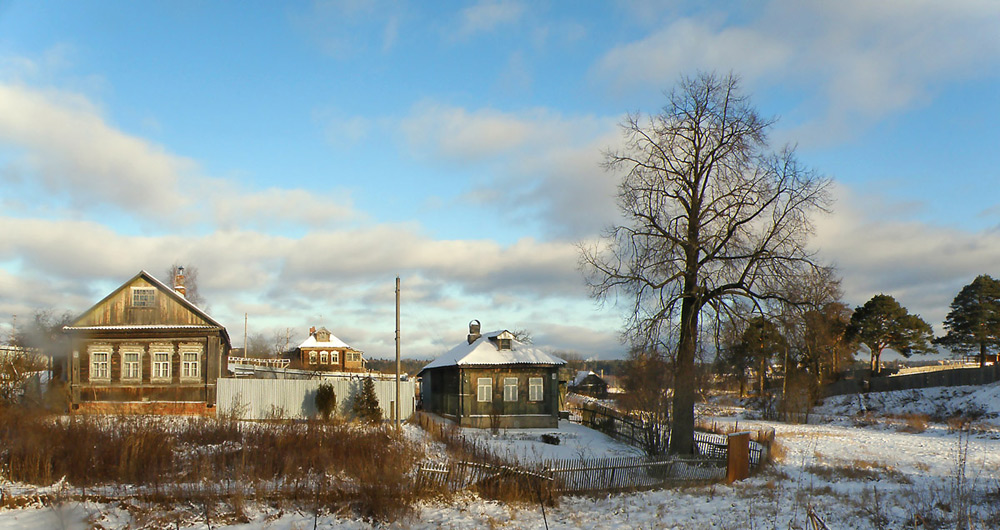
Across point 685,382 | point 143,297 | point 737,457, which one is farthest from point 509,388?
point 143,297

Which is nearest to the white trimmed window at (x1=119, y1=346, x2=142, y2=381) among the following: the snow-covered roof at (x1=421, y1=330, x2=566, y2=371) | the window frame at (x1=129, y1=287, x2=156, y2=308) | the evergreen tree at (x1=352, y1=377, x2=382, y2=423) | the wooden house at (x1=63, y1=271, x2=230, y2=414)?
the wooden house at (x1=63, y1=271, x2=230, y2=414)

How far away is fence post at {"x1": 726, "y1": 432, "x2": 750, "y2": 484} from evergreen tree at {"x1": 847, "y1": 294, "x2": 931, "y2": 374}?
4324cm

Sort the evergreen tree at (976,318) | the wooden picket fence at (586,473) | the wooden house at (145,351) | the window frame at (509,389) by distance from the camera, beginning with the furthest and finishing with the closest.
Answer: the evergreen tree at (976,318), the window frame at (509,389), the wooden house at (145,351), the wooden picket fence at (586,473)

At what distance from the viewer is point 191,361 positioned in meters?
30.9

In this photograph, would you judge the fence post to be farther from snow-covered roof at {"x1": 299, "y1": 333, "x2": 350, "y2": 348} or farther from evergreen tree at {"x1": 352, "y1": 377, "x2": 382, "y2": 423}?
snow-covered roof at {"x1": 299, "y1": 333, "x2": 350, "y2": 348}

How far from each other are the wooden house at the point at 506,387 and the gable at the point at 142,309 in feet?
39.3

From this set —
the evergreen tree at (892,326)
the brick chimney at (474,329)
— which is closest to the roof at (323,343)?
the brick chimney at (474,329)

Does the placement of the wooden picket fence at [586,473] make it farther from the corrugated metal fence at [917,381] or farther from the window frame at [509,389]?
the corrugated metal fence at [917,381]

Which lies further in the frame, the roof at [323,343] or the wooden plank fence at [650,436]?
the roof at [323,343]

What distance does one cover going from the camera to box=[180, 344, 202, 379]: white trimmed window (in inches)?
1212

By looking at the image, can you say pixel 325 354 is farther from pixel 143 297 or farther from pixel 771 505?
pixel 771 505

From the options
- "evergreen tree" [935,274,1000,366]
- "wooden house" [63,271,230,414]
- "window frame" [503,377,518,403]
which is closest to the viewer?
"wooden house" [63,271,230,414]

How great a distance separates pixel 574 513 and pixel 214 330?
21533 mm

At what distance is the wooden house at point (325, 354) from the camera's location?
71938mm
